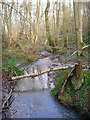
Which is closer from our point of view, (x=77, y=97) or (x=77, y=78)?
(x=77, y=97)

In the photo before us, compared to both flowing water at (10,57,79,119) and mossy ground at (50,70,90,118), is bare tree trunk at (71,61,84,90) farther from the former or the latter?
flowing water at (10,57,79,119)

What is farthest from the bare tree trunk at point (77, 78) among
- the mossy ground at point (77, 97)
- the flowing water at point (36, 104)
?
the flowing water at point (36, 104)

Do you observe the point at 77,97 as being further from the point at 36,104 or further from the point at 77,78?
the point at 36,104

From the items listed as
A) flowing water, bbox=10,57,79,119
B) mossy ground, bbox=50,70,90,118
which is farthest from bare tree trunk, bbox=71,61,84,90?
flowing water, bbox=10,57,79,119

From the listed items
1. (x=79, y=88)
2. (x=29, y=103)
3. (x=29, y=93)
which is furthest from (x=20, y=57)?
(x=79, y=88)

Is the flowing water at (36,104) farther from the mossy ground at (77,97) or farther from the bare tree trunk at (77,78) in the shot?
the bare tree trunk at (77,78)

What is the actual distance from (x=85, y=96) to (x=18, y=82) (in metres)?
4.13

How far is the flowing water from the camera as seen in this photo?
4.32m

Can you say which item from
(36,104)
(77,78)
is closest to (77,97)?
(77,78)

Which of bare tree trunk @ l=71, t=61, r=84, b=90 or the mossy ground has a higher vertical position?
bare tree trunk @ l=71, t=61, r=84, b=90

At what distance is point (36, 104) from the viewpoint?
498cm

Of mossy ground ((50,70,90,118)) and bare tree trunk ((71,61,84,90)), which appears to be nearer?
mossy ground ((50,70,90,118))

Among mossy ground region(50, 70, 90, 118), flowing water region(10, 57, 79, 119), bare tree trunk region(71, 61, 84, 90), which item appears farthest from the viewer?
bare tree trunk region(71, 61, 84, 90)

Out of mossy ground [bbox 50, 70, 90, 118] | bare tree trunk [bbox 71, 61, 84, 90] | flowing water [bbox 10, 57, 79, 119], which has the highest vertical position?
bare tree trunk [bbox 71, 61, 84, 90]
